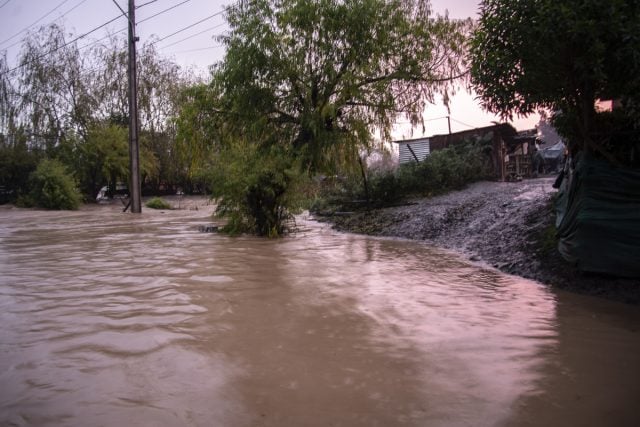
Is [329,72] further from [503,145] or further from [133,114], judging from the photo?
[503,145]

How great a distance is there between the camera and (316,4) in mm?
13281

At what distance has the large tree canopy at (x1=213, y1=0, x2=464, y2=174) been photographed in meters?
13.2

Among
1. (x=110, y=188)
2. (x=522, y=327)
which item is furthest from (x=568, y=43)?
(x=110, y=188)

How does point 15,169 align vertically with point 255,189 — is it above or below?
above

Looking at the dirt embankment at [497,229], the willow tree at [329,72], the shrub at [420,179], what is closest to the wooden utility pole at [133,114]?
the willow tree at [329,72]

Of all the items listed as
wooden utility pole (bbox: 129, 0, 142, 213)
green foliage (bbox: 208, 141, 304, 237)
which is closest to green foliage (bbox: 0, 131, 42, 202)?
wooden utility pole (bbox: 129, 0, 142, 213)

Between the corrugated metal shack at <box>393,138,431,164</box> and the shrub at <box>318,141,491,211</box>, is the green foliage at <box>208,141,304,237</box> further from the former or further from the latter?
the corrugated metal shack at <box>393,138,431,164</box>

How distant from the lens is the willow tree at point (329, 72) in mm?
13219

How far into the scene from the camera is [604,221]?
5586 mm

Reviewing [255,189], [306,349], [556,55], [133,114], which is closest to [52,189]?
[133,114]

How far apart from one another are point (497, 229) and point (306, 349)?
22.0ft

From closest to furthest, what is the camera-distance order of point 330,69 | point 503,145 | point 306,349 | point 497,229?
point 306,349 < point 497,229 < point 330,69 < point 503,145

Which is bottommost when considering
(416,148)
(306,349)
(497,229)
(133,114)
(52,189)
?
(306,349)

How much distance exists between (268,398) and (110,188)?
101ft
